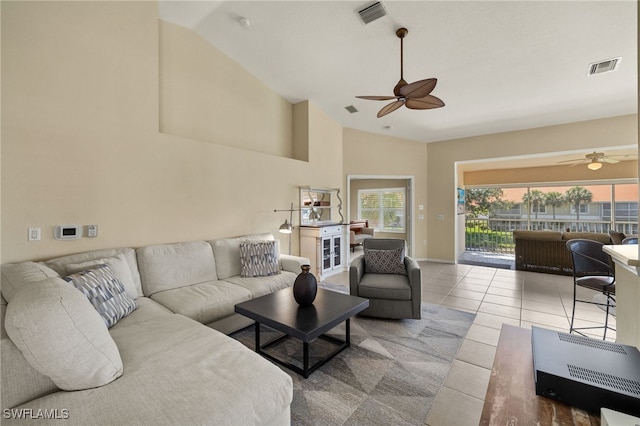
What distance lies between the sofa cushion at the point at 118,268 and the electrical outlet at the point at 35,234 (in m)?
0.39

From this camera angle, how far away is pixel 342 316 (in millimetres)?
2230

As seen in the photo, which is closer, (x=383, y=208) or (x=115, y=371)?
(x=115, y=371)

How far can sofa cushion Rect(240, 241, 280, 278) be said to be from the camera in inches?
134

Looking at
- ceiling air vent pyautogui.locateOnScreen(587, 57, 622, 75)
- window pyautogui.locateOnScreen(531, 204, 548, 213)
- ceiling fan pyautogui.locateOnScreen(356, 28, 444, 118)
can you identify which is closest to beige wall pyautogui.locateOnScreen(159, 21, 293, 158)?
ceiling fan pyautogui.locateOnScreen(356, 28, 444, 118)

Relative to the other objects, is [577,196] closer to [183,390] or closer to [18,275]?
[183,390]

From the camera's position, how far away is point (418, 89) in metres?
2.67

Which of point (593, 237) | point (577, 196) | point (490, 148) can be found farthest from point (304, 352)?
point (577, 196)

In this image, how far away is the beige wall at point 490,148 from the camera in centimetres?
475

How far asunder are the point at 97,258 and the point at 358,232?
695 centimetres

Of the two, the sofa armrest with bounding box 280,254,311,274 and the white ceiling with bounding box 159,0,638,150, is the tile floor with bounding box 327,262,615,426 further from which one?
the white ceiling with bounding box 159,0,638,150

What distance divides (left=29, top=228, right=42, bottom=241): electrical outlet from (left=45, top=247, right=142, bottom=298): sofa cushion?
0.74ft

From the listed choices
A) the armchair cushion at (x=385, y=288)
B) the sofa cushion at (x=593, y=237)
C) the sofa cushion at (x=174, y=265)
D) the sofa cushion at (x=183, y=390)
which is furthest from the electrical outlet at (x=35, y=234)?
the sofa cushion at (x=593, y=237)

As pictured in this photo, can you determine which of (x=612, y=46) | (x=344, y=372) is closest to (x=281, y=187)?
(x=344, y=372)

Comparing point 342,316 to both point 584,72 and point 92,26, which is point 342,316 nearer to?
point 92,26
